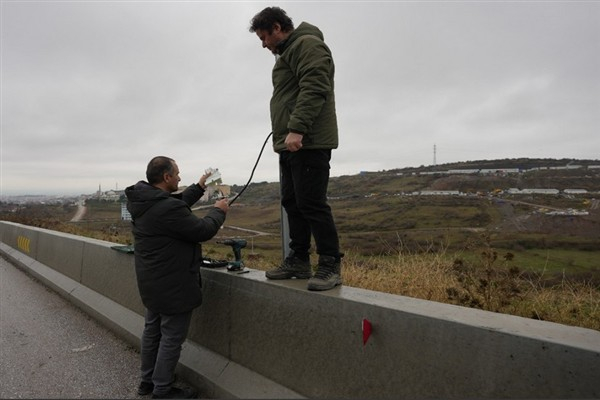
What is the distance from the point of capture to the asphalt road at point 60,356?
3344 millimetres

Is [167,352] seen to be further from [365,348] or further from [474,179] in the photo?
[474,179]

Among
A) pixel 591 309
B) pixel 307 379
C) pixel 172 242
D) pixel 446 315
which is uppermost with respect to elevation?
pixel 172 242

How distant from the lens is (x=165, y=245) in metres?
3.00

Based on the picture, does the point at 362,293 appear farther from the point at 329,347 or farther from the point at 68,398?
the point at 68,398

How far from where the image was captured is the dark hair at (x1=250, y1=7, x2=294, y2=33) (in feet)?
10.7

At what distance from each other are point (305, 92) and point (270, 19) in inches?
30.4

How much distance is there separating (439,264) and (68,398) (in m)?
4.17

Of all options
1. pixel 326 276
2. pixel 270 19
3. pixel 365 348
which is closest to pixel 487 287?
pixel 326 276

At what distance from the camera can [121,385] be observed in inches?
133

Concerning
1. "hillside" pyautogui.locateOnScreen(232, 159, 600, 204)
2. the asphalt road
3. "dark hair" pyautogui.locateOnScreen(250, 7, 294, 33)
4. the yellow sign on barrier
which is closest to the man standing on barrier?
"dark hair" pyautogui.locateOnScreen(250, 7, 294, 33)

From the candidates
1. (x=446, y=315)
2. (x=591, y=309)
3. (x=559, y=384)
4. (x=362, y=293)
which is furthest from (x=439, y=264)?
(x=559, y=384)

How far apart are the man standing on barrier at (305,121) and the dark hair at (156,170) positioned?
891mm

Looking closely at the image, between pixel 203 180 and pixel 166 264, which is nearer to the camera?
pixel 166 264

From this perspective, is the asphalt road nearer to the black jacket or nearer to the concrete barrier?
the concrete barrier
